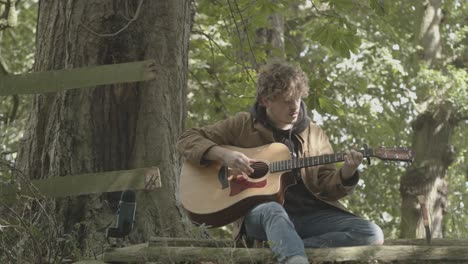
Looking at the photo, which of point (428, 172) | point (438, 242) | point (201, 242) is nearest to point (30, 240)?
point (201, 242)

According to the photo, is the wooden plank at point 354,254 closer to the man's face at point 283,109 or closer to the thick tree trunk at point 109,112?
the man's face at point 283,109

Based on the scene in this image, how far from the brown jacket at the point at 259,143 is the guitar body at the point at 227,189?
84 millimetres

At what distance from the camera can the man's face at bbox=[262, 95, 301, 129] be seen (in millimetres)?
5406

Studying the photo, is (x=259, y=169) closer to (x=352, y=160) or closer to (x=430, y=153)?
(x=352, y=160)

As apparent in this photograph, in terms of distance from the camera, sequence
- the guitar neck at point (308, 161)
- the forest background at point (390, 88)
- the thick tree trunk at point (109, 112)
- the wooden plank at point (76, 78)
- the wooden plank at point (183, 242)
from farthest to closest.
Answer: the forest background at point (390, 88) < the thick tree trunk at point (109, 112) < the wooden plank at point (76, 78) < the guitar neck at point (308, 161) < the wooden plank at point (183, 242)

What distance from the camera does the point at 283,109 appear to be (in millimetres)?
5410

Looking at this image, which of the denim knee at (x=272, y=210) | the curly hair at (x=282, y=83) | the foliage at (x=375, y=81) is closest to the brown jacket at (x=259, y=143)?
the curly hair at (x=282, y=83)

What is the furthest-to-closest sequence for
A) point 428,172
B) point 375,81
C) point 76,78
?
point 375,81 → point 428,172 → point 76,78

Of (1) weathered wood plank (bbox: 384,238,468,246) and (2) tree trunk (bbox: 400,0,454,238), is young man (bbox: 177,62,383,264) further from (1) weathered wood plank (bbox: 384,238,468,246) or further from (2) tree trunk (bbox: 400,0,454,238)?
(2) tree trunk (bbox: 400,0,454,238)

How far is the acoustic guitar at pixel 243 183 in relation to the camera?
522 centimetres

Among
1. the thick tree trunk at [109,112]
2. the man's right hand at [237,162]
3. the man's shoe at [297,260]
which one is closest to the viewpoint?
the man's shoe at [297,260]

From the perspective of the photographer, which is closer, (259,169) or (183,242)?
(183,242)

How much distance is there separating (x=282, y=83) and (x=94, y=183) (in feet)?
4.94

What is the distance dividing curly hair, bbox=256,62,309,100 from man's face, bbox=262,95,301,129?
0.10 feet
